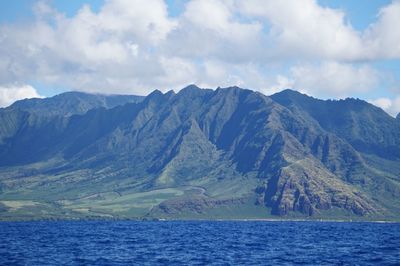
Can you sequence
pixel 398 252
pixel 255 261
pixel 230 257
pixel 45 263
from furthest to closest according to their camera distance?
pixel 398 252 < pixel 230 257 < pixel 255 261 < pixel 45 263

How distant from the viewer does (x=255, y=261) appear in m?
166

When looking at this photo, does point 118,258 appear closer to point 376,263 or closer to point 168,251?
point 168,251

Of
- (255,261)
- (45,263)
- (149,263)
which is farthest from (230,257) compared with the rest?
(45,263)

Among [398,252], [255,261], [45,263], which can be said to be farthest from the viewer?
[398,252]

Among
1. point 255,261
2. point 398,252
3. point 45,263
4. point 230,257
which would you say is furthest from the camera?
point 398,252

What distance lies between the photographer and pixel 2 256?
168 meters

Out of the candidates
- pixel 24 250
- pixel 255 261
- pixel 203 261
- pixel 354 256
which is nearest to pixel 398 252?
pixel 354 256

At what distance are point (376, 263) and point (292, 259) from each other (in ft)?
78.6

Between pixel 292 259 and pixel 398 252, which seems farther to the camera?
pixel 398 252

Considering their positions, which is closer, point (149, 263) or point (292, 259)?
point (149, 263)

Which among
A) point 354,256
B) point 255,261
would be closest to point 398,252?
point 354,256

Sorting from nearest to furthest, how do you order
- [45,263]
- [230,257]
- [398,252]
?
[45,263] → [230,257] → [398,252]

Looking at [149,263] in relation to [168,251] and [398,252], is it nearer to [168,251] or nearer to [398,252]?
[168,251]

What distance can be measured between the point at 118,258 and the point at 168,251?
28964 mm
